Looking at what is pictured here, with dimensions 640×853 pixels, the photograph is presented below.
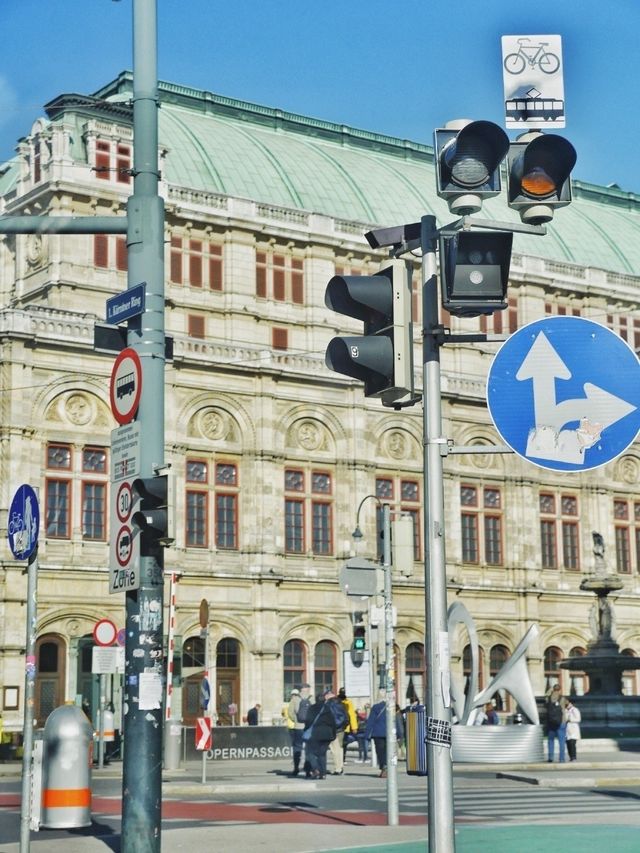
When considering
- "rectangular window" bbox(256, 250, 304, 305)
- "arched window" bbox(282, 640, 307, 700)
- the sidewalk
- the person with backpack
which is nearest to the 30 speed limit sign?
the sidewalk

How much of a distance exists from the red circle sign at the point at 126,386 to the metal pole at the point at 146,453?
0.46ft

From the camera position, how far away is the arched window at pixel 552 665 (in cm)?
6231

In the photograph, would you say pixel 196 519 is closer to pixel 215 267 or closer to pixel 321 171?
pixel 215 267

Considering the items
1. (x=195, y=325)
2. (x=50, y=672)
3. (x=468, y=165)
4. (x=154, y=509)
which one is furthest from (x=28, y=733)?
(x=195, y=325)

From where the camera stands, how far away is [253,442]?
55875mm

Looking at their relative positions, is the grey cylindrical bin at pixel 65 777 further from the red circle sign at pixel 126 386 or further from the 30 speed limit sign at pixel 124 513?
the red circle sign at pixel 126 386

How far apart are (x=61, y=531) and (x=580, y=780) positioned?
2710 centimetres

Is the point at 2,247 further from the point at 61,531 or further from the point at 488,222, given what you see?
the point at 488,222

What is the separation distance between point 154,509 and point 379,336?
143 inches

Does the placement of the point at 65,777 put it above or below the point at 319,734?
above

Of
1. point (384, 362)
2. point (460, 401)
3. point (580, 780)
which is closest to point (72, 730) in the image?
point (384, 362)

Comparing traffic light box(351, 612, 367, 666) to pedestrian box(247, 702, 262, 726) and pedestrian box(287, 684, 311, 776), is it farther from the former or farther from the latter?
pedestrian box(247, 702, 262, 726)

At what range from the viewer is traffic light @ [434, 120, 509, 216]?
916cm

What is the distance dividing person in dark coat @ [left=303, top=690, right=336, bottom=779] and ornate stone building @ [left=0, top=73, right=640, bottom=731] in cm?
1886
